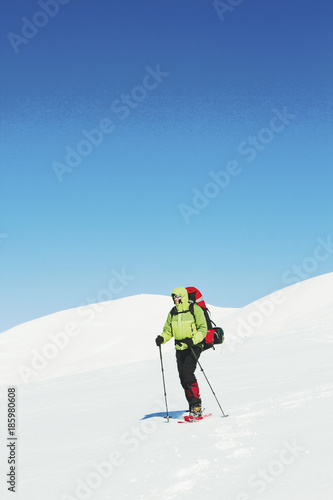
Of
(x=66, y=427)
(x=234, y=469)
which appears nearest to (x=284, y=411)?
(x=234, y=469)

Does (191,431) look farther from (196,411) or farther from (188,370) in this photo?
(188,370)

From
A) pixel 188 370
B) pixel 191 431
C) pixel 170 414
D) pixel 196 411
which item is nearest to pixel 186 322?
pixel 188 370

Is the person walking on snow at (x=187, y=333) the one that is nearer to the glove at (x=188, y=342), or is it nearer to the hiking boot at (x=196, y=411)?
the glove at (x=188, y=342)

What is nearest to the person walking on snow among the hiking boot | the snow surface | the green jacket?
the green jacket

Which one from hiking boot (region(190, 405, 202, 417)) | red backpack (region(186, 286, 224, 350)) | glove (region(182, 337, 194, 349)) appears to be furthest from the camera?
red backpack (region(186, 286, 224, 350))

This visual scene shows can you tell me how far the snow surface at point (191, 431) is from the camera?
5172 millimetres

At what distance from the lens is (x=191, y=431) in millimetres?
7047

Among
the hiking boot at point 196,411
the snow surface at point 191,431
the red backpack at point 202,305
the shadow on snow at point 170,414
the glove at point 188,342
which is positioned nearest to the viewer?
the snow surface at point 191,431

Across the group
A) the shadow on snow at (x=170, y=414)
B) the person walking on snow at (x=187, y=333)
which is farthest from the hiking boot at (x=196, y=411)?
the shadow on snow at (x=170, y=414)

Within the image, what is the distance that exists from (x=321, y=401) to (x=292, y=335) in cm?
1104

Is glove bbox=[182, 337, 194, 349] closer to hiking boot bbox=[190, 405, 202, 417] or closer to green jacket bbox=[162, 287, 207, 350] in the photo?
green jacket bbox=[162, 287, 207, 350]

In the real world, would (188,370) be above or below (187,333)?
below

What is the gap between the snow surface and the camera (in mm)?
5172

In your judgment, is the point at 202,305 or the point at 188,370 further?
the point at 202,305
